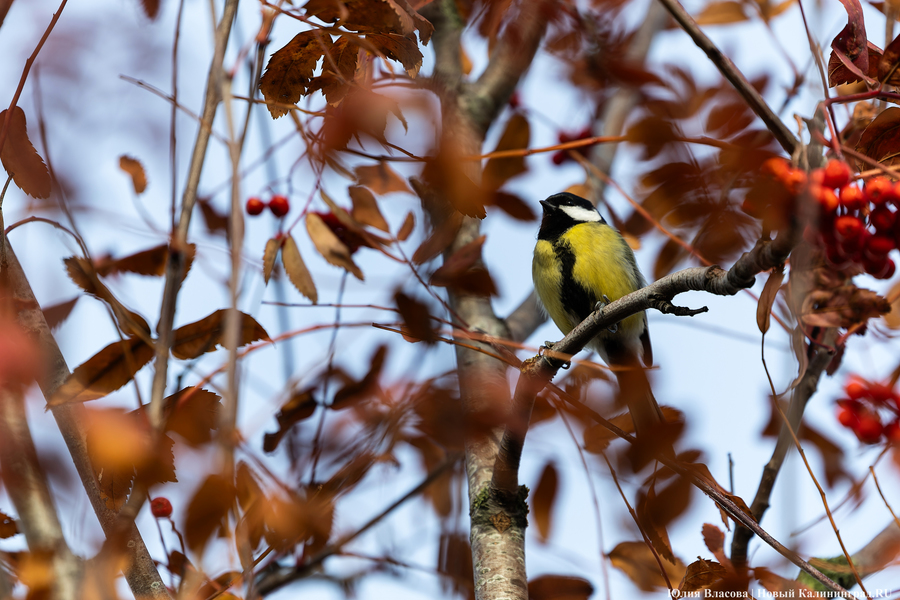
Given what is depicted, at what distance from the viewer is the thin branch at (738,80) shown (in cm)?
133

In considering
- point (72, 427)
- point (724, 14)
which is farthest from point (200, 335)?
point (724, 14)

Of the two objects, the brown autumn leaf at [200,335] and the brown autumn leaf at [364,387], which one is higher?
the brown autumn leaf at [364,387]

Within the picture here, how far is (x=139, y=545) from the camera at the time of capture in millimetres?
1472

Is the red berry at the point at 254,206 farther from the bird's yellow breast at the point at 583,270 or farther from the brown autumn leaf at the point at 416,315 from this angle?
the brown autumn leaf at the point at 416,315

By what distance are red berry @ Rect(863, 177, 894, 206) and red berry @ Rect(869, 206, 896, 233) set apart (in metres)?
0.02

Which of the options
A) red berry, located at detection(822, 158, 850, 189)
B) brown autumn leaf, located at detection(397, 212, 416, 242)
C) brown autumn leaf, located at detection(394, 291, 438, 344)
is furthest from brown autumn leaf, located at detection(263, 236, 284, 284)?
red berry, located at detection(822, 158, 850, 189)

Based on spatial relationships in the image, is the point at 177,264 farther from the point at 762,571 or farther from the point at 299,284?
the point at 762,571

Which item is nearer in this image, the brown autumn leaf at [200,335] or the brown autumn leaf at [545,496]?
the brown autumn leaf at [200,335]

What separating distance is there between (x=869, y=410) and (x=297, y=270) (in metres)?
1.87

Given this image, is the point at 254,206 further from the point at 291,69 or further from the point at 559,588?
the point at 559,588

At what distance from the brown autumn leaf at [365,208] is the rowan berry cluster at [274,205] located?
54 centimetres

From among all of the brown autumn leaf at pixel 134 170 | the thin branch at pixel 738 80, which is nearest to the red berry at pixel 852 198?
the thin branch at pixel 738 80

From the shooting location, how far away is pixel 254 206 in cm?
296

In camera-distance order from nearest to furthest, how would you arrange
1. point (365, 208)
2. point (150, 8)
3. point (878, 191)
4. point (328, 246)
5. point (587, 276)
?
point (878, 191)
point (150, 8)
point (328, 246)
point (365, 208)
point (587, 276)
